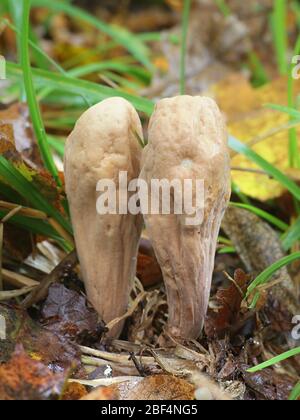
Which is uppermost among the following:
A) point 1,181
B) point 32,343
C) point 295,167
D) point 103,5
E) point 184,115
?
point 103,5

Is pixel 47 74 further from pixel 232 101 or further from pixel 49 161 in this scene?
pixel 232 101

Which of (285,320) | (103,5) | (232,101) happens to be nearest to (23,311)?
(285,320)

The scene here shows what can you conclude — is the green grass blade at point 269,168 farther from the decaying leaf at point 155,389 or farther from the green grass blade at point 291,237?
the decaying leaf at point 155,389

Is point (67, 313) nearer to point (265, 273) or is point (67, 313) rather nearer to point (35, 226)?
point (35, 226)

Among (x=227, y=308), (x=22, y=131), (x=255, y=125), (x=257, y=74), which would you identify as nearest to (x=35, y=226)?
(x=22, y=131)

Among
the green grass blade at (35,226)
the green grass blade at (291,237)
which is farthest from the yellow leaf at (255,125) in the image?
the green grass blade at (35,226)

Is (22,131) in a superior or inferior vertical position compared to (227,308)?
superior

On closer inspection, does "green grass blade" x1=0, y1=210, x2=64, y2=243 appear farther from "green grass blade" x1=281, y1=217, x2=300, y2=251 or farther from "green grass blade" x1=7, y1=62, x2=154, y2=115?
"green grass blade" x1=281, y1=217, x2=300, y2=251
